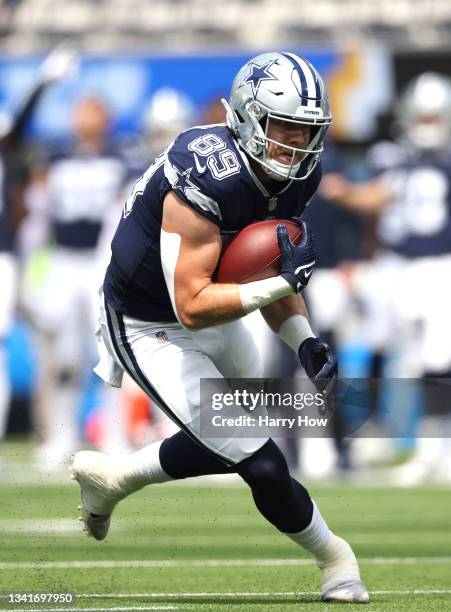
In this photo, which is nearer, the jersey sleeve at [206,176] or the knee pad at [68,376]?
the jersey sleeve at [206,176]

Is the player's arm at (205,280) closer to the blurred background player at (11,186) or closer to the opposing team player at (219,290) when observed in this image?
the opposing team player at (219,290)

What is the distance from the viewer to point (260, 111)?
450cm

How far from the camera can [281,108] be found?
4.46 m

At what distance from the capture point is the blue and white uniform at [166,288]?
14.5ft

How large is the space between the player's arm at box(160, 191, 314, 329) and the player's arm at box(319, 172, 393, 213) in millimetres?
4854

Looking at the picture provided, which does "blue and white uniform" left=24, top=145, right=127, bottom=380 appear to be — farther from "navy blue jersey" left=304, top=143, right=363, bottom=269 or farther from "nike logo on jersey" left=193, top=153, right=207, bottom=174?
"nike logo on jersey" left=193, top=153, right=207, bottom=174

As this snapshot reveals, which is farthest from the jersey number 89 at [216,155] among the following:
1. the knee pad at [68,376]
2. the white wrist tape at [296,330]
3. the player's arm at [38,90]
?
the player's arm at [38,90]

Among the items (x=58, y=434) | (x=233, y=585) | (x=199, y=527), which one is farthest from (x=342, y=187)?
(x=233, y=585)

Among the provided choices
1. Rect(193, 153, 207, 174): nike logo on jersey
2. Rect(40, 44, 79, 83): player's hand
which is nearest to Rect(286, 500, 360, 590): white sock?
Rect(193, 153, 207, 174): nike logo on jersey

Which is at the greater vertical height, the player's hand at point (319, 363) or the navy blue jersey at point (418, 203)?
the player's hand at point (319, 363)

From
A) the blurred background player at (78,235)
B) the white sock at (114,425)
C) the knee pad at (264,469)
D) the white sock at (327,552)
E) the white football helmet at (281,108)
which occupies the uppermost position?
the white football helmet at (281,108)

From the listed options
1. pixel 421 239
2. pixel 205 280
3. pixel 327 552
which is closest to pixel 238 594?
pixel 327 552

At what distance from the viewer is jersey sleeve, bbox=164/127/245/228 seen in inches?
171

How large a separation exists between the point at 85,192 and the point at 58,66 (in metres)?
2.23
